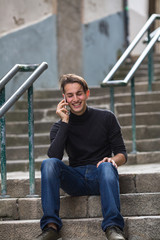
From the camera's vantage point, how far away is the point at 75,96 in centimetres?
386

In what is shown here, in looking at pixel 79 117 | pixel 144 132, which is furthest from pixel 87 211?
pixel 144 132

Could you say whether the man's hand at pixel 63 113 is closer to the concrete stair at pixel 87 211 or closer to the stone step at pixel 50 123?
the concrete stair at pixel 87 211

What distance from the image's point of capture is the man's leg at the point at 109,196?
341 cm

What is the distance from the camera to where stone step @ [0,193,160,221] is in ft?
12.5

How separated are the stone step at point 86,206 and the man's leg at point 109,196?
11.7 inches

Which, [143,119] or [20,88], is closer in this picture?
[20,88]

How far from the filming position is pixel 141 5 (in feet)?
34.9

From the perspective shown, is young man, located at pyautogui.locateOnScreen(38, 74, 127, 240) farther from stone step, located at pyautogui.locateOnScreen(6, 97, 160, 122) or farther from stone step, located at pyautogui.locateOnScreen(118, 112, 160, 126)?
stone step, located at pyautogui.locateOnScreen(6, 97, 160, 122)

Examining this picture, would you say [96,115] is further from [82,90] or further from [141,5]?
[141,5]

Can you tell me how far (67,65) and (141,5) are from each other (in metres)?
3.24

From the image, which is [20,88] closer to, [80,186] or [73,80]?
[73,80]

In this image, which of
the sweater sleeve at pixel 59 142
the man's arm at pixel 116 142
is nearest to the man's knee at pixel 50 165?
the sweater sleeve at pixel 59 142

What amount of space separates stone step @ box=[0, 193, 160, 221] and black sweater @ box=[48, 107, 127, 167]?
27cm

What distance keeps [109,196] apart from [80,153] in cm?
55
